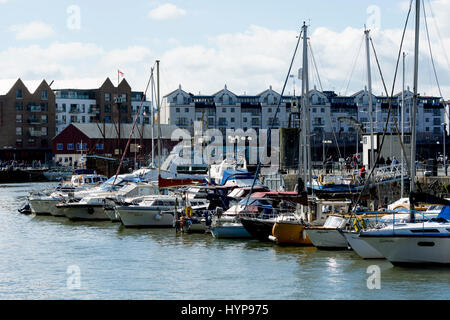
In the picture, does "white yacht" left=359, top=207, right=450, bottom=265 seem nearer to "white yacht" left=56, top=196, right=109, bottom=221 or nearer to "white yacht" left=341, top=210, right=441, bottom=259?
"white yacht" left=341, top=210, right=441, bottom=259

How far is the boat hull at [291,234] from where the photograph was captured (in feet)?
124

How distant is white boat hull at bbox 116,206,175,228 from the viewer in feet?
159

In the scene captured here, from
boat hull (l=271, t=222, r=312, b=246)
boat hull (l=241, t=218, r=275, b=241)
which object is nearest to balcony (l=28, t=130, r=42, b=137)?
boat hull (l=241, t=218, r=275, b=241)

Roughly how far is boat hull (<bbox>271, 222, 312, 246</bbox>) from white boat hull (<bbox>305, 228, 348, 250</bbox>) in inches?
50.4

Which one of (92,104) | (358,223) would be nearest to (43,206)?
(358,223)

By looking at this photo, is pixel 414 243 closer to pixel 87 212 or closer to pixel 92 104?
pixel 87 212

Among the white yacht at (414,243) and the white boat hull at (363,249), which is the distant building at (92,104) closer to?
the white boat hull at (363,249)

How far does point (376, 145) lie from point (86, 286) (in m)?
40.7
